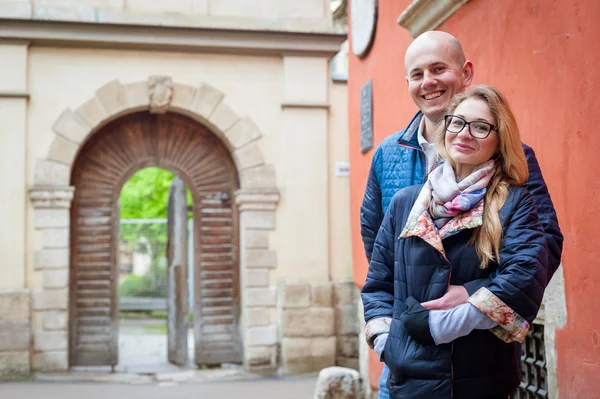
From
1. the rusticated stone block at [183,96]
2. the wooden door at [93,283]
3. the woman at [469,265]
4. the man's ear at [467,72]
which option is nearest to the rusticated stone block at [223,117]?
the rusticated stone block at [183,96]

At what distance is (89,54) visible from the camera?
8.52m

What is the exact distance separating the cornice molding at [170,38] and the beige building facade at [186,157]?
2 cm

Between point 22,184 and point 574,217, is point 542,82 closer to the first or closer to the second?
point 574,217

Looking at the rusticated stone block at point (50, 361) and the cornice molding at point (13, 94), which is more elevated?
the cornice molding at point (13, 94)

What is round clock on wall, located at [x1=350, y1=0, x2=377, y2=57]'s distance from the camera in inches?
216

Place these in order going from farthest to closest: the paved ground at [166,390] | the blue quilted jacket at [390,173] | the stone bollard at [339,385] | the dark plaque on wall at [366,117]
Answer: the paved ground at [166,390] < the stone bollard at [339,385] < the dark plaque on wall at [366,117] < the blue quilted jacket at [390,173]

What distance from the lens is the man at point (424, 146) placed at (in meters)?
2.17

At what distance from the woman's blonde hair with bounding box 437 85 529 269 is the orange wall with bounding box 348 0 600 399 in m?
0.88

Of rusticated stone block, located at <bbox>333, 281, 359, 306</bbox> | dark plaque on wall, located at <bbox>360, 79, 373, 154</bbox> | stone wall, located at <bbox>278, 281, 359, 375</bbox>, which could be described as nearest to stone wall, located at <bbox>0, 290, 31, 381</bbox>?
stone wall, located at <bbox>278, 281, 359, 375</bbox>

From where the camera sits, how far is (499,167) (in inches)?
82.0

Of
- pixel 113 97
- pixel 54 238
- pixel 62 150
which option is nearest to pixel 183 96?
pixel 113 97

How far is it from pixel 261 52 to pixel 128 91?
1.67 metres

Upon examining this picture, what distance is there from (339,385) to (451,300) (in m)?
3.82

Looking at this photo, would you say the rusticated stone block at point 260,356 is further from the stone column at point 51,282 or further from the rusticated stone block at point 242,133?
the rusticated stone block at point 242,133
